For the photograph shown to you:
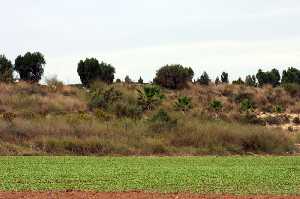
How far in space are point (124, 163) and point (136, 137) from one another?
12892 millimetres

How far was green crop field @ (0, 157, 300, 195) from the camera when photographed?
864 inches

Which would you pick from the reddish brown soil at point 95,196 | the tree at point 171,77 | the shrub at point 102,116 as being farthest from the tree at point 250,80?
the reddish brown soil at point 95,196

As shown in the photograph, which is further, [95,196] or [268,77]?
[268,77]

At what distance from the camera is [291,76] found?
100375 mm

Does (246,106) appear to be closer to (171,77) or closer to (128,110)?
(171,77)

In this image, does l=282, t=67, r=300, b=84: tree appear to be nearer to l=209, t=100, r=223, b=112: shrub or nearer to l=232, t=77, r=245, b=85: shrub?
l=232, t=77, r=245, b=85: shrub

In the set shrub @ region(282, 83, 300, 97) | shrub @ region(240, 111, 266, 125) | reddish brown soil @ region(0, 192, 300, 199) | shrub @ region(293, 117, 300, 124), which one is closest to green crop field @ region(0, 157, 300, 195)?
reddish brown soil @ region(0, 192, 300, 199)

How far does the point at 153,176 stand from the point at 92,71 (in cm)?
5458

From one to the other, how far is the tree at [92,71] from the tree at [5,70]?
855cm

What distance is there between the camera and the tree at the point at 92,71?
79.1 meters

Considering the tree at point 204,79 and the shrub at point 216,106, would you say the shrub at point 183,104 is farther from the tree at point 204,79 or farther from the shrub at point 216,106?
the tree at point 204,79

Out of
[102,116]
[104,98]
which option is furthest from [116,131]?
[104,98]

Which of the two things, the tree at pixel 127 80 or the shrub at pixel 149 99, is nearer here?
the shrub at pixel 149 99

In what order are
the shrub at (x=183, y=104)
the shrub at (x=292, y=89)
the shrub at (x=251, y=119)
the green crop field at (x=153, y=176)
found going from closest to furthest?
the green crop field at (x=153, y=176) → the shrub at (x=251, y=119) → the shrub at (x=183, y=104) → the shrub at (x=292, y=89)
